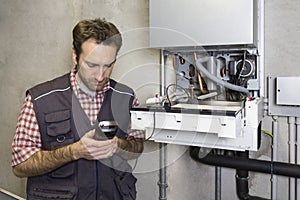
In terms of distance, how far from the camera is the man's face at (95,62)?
3.84 feet

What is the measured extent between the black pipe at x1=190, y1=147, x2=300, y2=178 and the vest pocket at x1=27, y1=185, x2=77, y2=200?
0.61m

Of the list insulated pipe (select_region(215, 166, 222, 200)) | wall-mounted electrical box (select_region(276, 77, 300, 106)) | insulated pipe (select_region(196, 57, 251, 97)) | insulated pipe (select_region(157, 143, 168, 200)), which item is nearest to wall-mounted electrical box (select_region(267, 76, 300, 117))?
wall-mounted electrical box (select_region(276, 77, 300, 106))

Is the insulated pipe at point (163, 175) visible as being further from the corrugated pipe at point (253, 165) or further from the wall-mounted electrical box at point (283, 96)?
the wall-mounted electrical box at point (283, 96)

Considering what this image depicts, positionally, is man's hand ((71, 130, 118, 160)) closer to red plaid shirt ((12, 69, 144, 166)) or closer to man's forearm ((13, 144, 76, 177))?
man's forearm ((13, 144, 76, 177))

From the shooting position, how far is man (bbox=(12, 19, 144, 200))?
45.6 inches

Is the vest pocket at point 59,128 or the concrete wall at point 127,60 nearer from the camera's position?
the vest pocket at point 59,128

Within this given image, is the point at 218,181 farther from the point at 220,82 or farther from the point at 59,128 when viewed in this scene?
the point at 59,128

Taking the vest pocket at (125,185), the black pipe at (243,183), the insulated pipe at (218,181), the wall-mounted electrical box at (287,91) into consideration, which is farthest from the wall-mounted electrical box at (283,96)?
the vest pocket at (125,185)

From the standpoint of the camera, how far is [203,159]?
1412mm

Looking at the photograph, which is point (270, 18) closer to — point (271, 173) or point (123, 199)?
point (271, 173)

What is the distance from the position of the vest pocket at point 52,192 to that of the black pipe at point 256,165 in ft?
1.99

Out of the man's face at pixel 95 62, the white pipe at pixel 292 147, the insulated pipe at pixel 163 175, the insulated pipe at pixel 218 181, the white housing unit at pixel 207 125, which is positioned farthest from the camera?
the insulated pipe at pixel 163 175

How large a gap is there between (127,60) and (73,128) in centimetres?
58

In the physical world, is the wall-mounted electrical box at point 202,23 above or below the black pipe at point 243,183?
above
